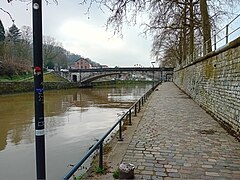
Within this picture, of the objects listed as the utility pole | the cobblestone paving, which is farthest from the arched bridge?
the utility pole

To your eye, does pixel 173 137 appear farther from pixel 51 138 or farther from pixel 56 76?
pixel 56 76

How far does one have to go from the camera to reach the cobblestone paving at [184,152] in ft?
15.7

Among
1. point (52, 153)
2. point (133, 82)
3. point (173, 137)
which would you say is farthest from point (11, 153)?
point (133, 82)

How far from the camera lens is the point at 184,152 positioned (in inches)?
240

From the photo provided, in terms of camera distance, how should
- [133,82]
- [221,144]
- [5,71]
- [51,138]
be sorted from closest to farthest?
[221,144] → [51,138] → [5,71] → [133,82]

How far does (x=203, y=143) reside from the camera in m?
6.92

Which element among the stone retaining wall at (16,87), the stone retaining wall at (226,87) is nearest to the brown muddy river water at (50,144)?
the stone retaining wall at (226,87)

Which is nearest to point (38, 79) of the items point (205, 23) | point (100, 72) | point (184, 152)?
point (184, 152)

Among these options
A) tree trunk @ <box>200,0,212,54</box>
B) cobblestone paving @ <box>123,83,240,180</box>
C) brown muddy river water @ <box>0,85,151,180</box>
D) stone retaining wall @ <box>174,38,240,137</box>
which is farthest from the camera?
tree trunk @ <box>200,0,212,54</box>

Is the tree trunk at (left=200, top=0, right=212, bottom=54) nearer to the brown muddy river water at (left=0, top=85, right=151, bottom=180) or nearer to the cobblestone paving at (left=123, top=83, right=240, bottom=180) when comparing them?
the cobblestone paving at (left=123, top=83, right=240, bottom=180)

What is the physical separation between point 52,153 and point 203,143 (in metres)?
4.71

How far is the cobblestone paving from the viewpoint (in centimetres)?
480

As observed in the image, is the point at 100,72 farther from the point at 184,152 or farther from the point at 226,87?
the point at 184,152

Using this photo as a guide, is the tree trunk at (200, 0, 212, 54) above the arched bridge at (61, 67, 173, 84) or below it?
above
